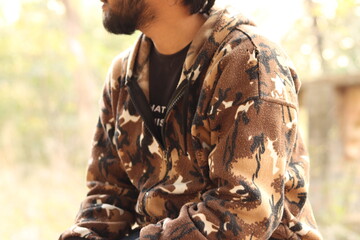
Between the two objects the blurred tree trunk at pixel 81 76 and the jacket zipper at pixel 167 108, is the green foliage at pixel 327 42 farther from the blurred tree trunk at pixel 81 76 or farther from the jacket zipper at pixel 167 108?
the jacket zipper at pixel 167 108

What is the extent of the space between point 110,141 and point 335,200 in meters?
1.62

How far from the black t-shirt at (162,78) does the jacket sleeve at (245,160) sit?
0.68 feet

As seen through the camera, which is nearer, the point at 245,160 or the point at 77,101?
the point at 245,160

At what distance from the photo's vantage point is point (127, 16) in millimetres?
1242

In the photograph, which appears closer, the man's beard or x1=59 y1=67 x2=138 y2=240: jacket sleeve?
the man's beard

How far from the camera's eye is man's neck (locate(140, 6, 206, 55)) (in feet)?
4.08

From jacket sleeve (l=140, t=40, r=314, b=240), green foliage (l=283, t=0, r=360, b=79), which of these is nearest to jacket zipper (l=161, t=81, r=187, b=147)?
jacket sleeve (l=140, t=40, r=314, b=240)

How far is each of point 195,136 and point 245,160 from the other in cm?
18

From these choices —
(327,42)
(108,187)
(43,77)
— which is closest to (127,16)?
(108,187)

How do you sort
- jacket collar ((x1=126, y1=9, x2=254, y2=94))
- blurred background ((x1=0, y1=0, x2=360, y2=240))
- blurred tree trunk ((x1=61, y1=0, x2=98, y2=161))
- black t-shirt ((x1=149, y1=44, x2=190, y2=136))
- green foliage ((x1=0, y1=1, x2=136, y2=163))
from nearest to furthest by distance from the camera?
jacket collar ((x1=126, y1=9, x2=254, y2=94)) → black t-shirt ((x1=149, y1=44, x2=190, y2=136)) → blurred background ((x1=0, y1=0, x2=360, y2=240)) → blurred tree trunk ((x1=61, y1=0, x2=98, y2=161)) → green foliage ((x1=0, y1=1, x2=136, y2=163))

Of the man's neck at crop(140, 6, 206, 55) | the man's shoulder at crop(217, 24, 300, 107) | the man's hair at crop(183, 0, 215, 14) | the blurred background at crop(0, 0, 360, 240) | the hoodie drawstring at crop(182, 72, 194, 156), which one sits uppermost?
the man's hair at crop(183, 0, 215, 14)

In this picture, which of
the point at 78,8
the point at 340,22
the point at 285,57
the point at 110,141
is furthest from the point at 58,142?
the point at 285,57

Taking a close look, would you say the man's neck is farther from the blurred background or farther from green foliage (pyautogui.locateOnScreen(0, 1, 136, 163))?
green foliage (pyautogui.locateOnScreen(0, 1, 136, 163))

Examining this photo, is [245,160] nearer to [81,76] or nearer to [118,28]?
[118,28]
